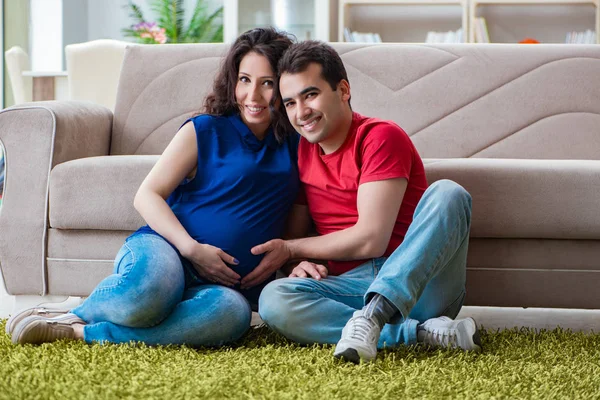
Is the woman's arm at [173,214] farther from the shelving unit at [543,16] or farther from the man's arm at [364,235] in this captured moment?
the shelving unit at [543,16]

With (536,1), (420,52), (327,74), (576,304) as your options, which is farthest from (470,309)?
(536,1)

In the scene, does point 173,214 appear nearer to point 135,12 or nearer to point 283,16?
point 283,16

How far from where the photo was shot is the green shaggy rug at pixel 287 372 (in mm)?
1128

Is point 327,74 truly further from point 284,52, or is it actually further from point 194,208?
point 194,208

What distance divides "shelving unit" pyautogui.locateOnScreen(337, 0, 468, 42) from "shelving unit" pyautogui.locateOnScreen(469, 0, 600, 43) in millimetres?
145

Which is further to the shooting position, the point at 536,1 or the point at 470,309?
the point at 536,1

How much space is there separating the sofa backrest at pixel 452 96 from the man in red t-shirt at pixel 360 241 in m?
0.79

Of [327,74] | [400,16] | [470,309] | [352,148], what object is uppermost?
[400,16]

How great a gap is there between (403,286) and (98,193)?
2.93 feet

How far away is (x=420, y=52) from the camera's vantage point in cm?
241

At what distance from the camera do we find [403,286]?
4.42 feet

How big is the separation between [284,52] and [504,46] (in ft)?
3.55

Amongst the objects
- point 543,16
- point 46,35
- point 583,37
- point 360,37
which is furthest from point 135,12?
point 583,37

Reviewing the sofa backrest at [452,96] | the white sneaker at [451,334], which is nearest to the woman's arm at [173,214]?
the white sneaker at [451,334]
